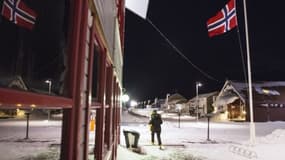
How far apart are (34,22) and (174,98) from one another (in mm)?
103080

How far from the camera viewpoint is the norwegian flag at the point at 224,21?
1189 centimetres

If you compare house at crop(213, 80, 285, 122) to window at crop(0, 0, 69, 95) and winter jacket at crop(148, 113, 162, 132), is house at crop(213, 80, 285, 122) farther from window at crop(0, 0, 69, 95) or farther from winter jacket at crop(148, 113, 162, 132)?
window at crop(0, 0, 69, 95)

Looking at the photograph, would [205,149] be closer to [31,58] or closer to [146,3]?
[146,3]

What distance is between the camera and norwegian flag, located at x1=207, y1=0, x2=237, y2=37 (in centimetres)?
1189

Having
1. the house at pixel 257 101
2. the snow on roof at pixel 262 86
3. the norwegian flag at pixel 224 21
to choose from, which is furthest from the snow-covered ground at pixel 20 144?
the snow on roof at pixel 262 86

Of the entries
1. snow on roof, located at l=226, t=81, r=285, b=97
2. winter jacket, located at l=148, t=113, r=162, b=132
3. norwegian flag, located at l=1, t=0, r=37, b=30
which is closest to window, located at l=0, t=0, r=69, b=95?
norwegian flag, located at l=1, t=0, r=37, b=30

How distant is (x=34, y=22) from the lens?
85.7 inches

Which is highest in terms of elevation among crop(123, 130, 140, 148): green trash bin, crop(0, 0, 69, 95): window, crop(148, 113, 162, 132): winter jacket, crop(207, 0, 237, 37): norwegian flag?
crop(207, 0, 237, 37): norwegian flag

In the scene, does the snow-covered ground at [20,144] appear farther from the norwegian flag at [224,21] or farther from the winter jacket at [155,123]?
the norwegian flag at [224,21]

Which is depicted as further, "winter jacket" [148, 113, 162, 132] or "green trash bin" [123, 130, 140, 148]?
"winter jacket" [148, 113, 162, 132]

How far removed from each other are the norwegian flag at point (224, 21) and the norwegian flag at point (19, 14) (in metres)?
10.7

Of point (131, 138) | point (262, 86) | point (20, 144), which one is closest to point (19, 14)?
point (20, 144)

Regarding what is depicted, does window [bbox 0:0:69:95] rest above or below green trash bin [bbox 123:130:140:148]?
above

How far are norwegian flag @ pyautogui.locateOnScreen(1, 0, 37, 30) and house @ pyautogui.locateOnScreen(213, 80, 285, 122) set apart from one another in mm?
40667
